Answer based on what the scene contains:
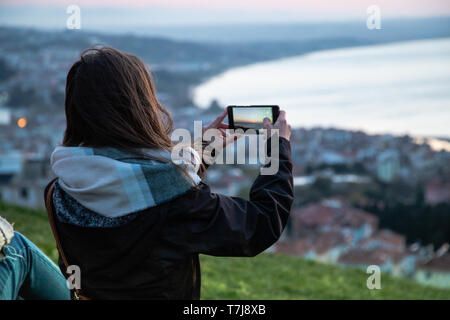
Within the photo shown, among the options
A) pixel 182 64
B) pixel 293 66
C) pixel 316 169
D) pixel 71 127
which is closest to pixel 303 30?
pixel 293 66

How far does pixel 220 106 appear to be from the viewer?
2077 centimetres

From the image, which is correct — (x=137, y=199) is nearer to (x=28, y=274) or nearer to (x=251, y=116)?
(x=251, y=116)

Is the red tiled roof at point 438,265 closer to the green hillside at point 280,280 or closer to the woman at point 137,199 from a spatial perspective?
the green hillside at point 280,280

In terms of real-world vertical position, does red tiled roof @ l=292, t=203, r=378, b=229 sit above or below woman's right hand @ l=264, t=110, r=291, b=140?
below

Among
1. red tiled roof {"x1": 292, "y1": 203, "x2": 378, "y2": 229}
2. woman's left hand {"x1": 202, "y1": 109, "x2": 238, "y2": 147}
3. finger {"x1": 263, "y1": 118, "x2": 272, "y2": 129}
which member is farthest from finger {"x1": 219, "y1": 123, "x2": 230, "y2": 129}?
red tiled roof {"x1": 292, "y1": 203, "x2": 378, "y2": 229}

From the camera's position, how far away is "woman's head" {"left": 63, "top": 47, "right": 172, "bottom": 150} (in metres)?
1.27

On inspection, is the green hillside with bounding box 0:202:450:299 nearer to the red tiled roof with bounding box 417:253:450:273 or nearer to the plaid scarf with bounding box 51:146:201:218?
the plaid scarf with bounding box 51:146:201:218

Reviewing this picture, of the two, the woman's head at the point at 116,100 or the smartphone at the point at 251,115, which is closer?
the woman's head at the point at 116,100

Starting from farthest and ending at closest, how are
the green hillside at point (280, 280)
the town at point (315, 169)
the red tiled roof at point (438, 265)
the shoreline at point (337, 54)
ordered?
the shoreline at point (337, 54) < the town at point (315, 169) < the red tiled roof at point (438, 265) < the green hillside at point (280, 280)

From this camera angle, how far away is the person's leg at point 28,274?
4.85ft

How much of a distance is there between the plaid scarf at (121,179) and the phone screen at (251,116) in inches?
11.7

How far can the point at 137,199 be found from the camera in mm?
1237

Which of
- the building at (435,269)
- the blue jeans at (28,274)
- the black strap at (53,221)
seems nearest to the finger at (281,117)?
the black strap at (53,221)

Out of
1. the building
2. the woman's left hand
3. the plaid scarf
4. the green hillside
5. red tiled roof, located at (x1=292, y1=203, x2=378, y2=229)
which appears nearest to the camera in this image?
the plaid scarf
